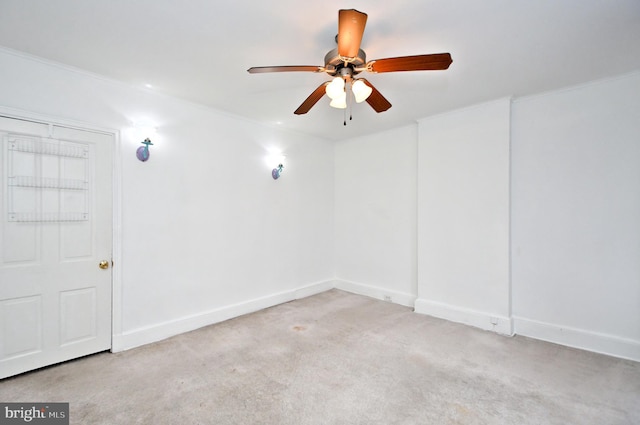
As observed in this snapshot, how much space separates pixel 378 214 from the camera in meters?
4.80

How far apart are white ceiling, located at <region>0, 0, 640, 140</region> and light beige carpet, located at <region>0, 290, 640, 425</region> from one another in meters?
2.67

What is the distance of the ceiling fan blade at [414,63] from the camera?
5.78 feet

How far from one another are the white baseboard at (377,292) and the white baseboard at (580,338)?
4.42ft

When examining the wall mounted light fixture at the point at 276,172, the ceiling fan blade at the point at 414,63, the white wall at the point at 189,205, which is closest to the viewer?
the ceiling fan blade at the point at 414,63

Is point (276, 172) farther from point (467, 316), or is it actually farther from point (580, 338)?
point (580, 338)

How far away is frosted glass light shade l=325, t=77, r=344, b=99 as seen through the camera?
2068 mm

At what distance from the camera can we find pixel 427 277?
4.05 meters

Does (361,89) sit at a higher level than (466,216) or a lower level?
higher

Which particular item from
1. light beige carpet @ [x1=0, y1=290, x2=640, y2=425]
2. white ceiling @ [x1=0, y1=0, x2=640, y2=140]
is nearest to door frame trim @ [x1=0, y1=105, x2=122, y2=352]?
light beige carpet @ [x1=0, y1=290, x2=640, y2=425]

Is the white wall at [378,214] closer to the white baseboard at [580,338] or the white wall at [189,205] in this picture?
the white wall at [189,205]

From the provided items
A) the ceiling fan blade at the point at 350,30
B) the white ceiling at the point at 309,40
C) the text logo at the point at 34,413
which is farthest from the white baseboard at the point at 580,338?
the text logo at the point at 34,413

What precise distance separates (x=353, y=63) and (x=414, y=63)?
46 cm

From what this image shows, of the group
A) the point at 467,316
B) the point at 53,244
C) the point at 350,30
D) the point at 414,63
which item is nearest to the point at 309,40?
the point at 350,30

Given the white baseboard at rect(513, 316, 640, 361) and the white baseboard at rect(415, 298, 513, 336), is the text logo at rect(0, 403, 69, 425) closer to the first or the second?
the white baseboard at rect(415, 298, 513, 336)
